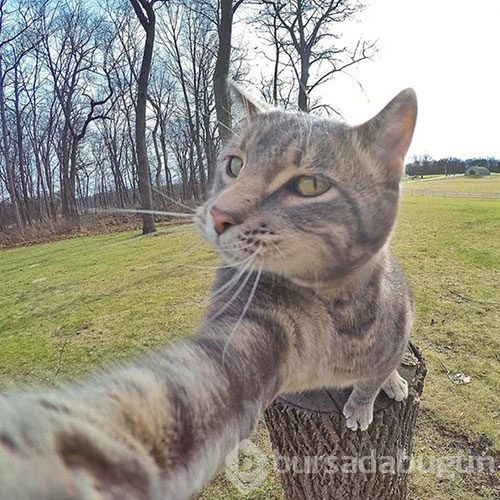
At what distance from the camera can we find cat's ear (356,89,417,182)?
1103 millimetres

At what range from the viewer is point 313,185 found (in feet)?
3.45

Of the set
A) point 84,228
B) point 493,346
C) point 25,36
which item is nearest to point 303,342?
point 493,346

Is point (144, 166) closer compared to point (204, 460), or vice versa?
point (204, 460)

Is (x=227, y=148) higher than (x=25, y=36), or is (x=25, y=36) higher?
(x=25, y=36)

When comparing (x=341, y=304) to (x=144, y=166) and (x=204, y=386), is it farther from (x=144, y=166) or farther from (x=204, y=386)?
(x=144, y=166)

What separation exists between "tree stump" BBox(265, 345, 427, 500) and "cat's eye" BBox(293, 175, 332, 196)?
0.87 m

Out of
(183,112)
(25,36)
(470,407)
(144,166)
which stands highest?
(25,36)

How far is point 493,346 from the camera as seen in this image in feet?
12.5

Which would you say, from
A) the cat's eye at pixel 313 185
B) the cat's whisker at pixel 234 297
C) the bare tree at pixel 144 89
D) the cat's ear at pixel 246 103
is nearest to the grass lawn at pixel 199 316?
the cat's whisker at pixel 234 297

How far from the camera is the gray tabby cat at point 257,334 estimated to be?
442 mm

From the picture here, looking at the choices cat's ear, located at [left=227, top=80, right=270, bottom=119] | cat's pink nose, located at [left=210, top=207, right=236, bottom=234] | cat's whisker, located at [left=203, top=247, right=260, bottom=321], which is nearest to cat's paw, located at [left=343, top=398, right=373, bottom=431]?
cat's whisker, located at [left=203, top=247, right=260, bottom=321]

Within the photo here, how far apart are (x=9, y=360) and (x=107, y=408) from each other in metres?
4.40

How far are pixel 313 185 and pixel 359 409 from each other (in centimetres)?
86

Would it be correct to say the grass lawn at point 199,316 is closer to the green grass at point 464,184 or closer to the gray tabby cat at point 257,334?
the gray tabby cat at point 257,334
